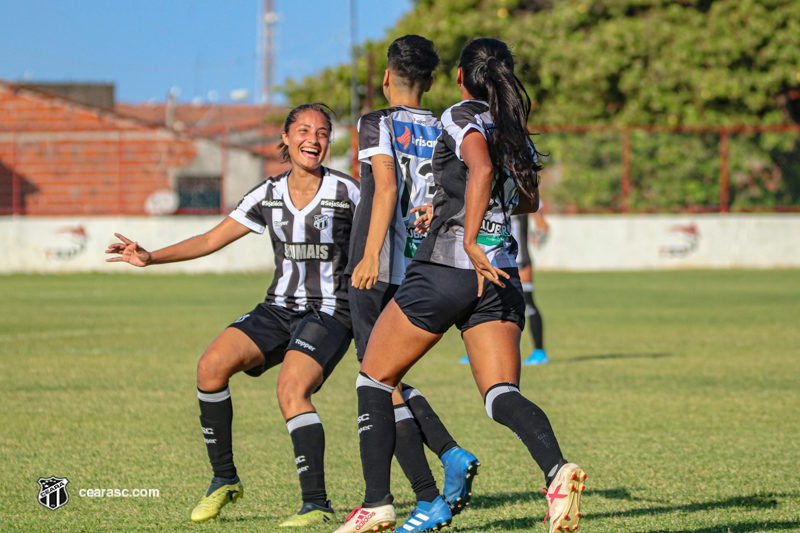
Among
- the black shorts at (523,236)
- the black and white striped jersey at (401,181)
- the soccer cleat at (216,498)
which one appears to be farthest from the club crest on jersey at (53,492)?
the black shorts at (523,236)

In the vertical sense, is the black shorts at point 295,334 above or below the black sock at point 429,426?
above

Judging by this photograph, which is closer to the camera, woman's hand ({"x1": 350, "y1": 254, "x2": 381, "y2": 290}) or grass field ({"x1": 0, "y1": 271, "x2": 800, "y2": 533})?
woman's hand ({"x1": 350, "y1": 254, "x2": 381, "y2": 290})

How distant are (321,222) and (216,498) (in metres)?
1.39

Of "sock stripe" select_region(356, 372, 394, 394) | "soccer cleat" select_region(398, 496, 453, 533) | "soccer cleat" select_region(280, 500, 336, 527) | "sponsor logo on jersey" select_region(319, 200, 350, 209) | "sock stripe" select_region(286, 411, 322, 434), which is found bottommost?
"soccer cleat" select_region(280, 500, 336, 527)

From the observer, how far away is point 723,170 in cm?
2441

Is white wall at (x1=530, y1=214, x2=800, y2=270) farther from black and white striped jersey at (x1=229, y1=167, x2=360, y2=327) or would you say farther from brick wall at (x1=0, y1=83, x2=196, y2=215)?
black and white striped jersey at (x1=229, y1=167, x2=360, y2=327)

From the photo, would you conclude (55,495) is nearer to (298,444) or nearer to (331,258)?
(298,444)

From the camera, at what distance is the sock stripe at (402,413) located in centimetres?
439

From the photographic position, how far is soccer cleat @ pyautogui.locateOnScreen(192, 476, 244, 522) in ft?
14.6

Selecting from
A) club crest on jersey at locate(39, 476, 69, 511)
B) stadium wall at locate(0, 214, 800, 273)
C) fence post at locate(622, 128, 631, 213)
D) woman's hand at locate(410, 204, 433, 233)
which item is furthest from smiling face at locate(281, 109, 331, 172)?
fence post at locate(622, 128, 631, 213)

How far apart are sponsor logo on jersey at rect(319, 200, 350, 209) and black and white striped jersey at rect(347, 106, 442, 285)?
1.99 feet

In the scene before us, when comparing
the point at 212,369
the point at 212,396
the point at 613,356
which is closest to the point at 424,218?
the point at 212,369

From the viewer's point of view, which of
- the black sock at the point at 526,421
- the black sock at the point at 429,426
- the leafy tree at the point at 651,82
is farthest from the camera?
the leafy tree at the point at 651,82

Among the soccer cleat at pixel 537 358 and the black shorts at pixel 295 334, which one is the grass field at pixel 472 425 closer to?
the soccer cleat at pixel 537 358
